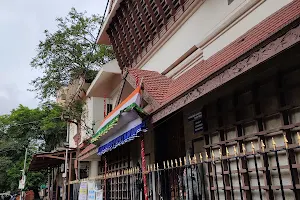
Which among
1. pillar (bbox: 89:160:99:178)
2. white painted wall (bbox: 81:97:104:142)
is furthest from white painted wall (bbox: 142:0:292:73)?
white painted wall (bbox: 81:97:104:142)

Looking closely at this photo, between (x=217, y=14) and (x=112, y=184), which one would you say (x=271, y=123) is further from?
(x=112, y=184)

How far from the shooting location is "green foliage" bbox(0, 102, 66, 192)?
3403 cm

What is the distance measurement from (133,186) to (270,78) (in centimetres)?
442

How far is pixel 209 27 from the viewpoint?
699cm

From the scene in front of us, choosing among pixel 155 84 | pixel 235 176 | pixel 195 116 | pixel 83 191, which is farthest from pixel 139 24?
pixel 235 176

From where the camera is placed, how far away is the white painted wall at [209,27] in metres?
5.44

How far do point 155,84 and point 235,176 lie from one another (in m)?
3.10

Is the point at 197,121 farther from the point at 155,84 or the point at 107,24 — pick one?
the point at 107,24

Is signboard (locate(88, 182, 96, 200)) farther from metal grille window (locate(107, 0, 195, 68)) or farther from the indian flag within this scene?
metal grille window (locate(107, 0, 195, 68))

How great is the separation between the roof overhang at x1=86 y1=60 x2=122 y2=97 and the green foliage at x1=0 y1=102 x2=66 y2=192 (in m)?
19.7

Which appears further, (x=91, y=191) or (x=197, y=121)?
(x=91, y=191)

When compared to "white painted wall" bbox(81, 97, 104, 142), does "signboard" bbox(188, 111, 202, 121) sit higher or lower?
lower

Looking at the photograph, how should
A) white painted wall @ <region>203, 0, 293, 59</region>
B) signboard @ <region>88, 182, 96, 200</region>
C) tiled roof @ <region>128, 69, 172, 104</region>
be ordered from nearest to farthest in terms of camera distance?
white painted wall @ <region>203, 0, 293, 59</region>
tiled roof @ <region>128, 69, 172, 104</region>
signboard @ <region>88, 182, 96, 200</region>

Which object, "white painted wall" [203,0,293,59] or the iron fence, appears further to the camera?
"white painted wall" [203,0,293,59]
